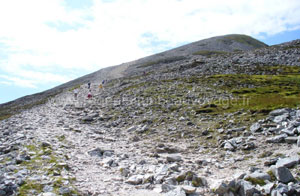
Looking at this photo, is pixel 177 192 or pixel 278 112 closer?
pixel 177 192

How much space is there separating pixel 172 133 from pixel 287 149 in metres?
8.84

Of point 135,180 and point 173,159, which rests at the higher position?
point 135,180

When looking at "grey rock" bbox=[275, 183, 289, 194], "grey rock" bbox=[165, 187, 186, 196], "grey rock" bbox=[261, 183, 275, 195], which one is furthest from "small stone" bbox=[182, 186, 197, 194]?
"grey rock" bbox=[275, 183, 289, 194]

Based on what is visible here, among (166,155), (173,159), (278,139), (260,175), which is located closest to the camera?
(260,175)

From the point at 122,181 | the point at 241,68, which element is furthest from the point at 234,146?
the point at 241,68

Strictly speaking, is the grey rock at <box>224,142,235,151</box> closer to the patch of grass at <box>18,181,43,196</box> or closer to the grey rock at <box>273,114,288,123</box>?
the grey rock at <box>273,114,288,123</box>

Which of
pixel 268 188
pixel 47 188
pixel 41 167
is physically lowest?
pixel 268 188

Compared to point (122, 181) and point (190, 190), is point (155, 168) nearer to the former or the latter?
point (122, 181)

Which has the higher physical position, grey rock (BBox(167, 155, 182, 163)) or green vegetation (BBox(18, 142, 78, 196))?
green vegetation (BBox(18, 142, 78, 196))

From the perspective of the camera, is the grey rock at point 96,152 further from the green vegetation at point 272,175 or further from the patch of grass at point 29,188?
the green vegetation at point 272,175

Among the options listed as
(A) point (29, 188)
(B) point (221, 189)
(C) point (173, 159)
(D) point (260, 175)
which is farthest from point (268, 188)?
(A) point (29, 188)

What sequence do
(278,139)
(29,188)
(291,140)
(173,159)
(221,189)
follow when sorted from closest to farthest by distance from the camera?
(221,189) < (29,188) < (291,140) < (278,139) < (173,159)

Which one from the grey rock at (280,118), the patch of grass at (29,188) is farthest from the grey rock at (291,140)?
the patch of grass at (29,188)

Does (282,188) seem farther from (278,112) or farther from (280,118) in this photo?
(278,112)
